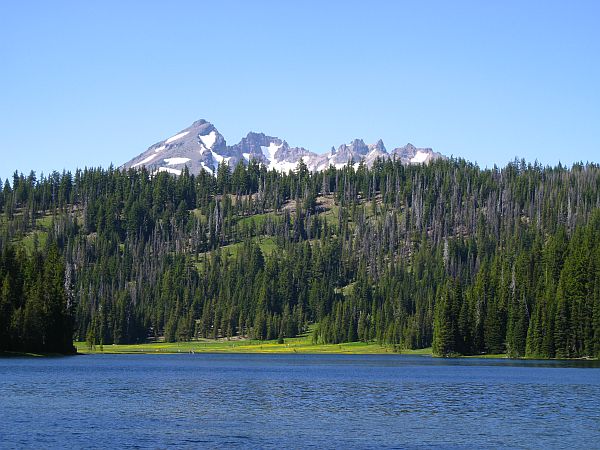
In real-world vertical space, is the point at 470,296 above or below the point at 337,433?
above

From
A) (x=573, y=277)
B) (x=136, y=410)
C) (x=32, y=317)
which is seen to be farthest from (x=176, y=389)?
(x=573, y=277)

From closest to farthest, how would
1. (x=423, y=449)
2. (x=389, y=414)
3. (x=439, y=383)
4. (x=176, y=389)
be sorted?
(x=423, y=449) → (x=389, y=414) → (x=176, y=389) → (x=439, y=383)

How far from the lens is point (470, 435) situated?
6006 centimetres

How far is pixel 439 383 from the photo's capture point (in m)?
107

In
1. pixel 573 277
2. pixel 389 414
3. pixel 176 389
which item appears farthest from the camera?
pixel 573 277

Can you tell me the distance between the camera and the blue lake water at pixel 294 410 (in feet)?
187

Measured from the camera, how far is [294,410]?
74.4m

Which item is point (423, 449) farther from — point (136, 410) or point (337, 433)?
point (136, 410)

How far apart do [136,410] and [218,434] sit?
15587mm

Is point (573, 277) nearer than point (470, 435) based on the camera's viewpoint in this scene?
No

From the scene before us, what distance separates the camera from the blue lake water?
57.0 meters

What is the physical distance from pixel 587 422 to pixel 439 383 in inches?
1578

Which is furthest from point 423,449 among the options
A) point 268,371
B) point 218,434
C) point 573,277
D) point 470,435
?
point 573,277

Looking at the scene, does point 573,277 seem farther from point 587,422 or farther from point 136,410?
point 136,410
